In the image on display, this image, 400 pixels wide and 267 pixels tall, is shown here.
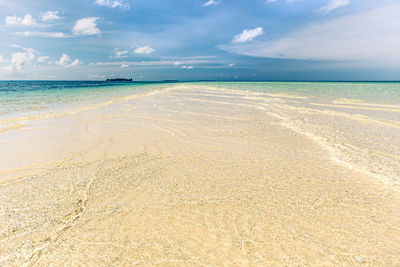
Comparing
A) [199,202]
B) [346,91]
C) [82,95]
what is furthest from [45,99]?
[346,91]

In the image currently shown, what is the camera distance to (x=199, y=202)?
4480 mm

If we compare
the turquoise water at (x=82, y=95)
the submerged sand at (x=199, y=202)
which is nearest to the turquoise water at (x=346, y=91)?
the turquoise water at (x=82, y=95)

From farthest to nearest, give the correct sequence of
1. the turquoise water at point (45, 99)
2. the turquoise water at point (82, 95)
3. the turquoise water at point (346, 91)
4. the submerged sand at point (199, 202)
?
the turquoise water at point (346, 91), the turquoise water at point (82, 95), the turquoise water at point (45, 99), the submerged sand at point (199, 202)

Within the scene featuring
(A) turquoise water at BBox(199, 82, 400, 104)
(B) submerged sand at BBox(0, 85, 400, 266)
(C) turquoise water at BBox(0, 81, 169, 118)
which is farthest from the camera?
(A) turquoise water at BBox(199, 82, 400, 104)

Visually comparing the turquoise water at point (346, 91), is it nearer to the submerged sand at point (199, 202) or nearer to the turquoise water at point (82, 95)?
the turquoise water at point (82, 95)

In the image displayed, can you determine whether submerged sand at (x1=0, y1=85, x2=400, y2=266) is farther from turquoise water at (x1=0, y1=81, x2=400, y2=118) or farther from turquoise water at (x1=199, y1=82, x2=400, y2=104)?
turquoise water at (x1=199, y1=82, x2=400, y2=104)

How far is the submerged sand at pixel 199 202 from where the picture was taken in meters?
3.17

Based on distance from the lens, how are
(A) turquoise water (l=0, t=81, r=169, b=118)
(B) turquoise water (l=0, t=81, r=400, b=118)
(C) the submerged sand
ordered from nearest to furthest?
(C) the submerged sand, (A) turquoise water (l=0, t=81, r=169, b=118), (B) turquoise water (l=0, t=81, r=400, b=118)

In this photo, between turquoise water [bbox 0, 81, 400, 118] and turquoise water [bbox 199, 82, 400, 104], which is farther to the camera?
turquoise water [bbox 199, 82, 400, 104]

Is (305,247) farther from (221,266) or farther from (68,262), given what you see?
(68,262)

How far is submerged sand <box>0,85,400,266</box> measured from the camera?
3168 mm

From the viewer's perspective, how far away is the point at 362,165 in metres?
6.27

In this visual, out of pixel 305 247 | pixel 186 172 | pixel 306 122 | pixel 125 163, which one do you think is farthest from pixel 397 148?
pixel 125 163

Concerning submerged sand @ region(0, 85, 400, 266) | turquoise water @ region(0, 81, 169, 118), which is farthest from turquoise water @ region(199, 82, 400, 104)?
turquoise water @ region(0, 81, 169, 118)
